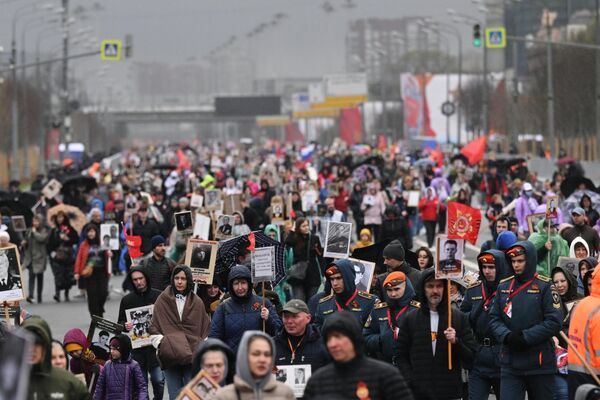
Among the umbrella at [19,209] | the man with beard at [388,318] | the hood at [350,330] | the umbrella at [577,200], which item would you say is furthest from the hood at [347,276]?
the umbrella at [19,209]

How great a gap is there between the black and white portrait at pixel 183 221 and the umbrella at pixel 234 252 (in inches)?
211

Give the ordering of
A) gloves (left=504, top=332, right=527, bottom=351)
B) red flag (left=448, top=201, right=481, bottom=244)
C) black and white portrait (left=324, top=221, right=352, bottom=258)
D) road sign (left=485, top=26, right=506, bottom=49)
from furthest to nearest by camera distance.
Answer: road sign (left=485, top=26, right=506, bottom=49) < black and white portrait (left=324, top=221, right=352, bottom=258) < red flag (left=448, top=201, right=481, bottom=244) < gloves (left=504, top=332, right=527, bottom=351)

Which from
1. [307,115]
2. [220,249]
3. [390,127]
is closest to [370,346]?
[220,249]

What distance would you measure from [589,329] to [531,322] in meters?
1.27

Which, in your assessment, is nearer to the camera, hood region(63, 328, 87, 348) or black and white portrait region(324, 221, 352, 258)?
hood region(63, 328, 87, 348)

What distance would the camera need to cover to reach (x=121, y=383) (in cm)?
1263

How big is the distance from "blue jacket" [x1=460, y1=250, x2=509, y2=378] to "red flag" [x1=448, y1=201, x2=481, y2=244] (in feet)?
1.20

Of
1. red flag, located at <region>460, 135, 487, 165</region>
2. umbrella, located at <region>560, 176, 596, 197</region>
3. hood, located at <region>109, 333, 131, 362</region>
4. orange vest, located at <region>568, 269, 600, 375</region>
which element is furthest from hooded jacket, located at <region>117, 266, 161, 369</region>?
red flag, located at <region>460, 135, 487, 165</region>

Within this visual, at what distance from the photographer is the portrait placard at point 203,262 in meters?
16.0

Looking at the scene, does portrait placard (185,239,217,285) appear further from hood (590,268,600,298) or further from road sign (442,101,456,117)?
road sign (442,101,456,117)

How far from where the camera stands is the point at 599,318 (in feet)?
36.5

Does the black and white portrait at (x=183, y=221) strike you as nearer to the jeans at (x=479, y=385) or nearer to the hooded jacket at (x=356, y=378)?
the jeans at (x=479, y=385)

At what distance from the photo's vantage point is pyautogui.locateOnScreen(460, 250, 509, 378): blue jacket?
42.9ft

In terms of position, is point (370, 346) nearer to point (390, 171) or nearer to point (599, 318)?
point (599, 318)
